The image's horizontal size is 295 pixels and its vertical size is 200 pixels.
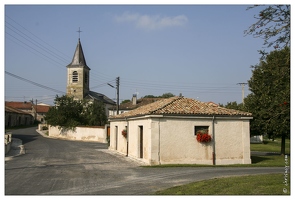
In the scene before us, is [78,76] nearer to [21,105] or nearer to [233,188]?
[21,105]

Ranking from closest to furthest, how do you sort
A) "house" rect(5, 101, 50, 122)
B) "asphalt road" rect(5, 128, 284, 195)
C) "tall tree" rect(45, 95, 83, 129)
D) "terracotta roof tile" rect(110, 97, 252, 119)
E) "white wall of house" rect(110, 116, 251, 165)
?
1. "asphalt road" rect(5, 128, 284, 195)
2. "white wall of house" rect(110, 116, 251, 165)
3. "terracotta roof tile" rect(110, 97, 252, 119)
4. "tall tree" rect(45, 95, 83, 129)
5. "house" rect(5, 101, 50, 122)

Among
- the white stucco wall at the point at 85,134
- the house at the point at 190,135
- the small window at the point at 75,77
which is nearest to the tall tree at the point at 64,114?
the white stucco wall at the point at 85,134

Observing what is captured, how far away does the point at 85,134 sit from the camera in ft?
132

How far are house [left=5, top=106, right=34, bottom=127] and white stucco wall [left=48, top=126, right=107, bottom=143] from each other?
19.6 m

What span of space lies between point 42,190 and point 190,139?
9.79m

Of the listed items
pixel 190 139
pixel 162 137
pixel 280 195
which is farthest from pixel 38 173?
pixel 280 195

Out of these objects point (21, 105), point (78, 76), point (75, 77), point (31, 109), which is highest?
point (78, 76)

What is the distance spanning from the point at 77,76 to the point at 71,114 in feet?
82.6

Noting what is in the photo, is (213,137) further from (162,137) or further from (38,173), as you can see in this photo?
(38,173)

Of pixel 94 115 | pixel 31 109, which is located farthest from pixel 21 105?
pixel 94 115

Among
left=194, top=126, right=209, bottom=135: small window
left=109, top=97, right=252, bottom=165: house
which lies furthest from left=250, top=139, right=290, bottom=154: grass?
left=194, top=126, right=209, bottom=135: small window

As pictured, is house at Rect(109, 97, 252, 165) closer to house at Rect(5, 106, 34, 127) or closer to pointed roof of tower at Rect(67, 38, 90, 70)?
house at Rect(5, 106, 34, 127)

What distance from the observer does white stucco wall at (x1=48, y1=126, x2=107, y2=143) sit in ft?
127

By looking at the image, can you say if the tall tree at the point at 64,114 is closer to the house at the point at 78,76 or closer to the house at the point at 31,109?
the house at the point at 78,76
